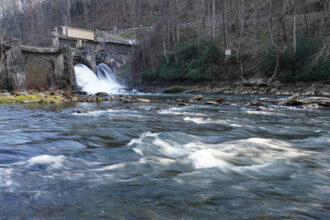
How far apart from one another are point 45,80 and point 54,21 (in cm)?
5653

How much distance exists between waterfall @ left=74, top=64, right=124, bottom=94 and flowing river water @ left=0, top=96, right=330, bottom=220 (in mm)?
21617

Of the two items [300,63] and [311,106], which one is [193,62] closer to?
[300,63]

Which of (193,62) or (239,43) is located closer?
(239,43)

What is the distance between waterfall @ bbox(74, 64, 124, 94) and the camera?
27828 millimetres

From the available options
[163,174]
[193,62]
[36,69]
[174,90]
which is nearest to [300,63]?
[193,62]

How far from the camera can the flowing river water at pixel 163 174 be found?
2.39m

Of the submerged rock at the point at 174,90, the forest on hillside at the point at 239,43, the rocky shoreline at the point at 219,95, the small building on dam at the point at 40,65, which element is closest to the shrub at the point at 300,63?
the forest on hillside at the point at 239,43

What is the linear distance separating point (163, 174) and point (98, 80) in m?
28.3

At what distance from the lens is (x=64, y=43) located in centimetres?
3900

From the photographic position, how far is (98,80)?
30.4 metres

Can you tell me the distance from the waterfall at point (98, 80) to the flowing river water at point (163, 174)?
21.6 metres

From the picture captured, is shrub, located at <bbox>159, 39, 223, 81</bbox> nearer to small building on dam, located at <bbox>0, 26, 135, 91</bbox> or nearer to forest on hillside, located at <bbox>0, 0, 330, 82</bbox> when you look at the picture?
forest on hillside, located at <bbox>0, 0, 330, 82</bbox>

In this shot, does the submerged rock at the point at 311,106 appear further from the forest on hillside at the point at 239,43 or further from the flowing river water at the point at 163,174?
the forest on hillside at the point at 239,43

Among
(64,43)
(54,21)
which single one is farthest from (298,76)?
(54,21)
